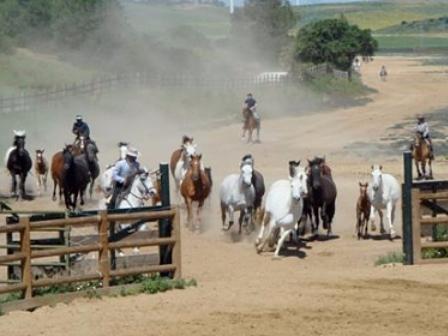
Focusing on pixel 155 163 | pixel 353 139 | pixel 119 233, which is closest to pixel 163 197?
pixel 119 233

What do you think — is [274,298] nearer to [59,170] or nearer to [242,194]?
[242,194]

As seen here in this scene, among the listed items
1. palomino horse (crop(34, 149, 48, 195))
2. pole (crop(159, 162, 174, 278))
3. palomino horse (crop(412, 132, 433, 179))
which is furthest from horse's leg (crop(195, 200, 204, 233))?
palomino horse (crop(412, 132, 433, 179))

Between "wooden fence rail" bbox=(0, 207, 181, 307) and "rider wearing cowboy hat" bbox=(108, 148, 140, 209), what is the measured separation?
5015 mm

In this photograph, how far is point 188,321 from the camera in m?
14.7

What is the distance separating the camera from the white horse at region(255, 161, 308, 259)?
889 inches

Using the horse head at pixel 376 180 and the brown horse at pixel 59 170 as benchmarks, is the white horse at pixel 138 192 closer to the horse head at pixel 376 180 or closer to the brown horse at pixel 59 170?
the horse head at pixel 376 180

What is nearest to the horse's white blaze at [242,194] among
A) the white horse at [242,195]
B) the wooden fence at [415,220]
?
the white horse at [242,195]

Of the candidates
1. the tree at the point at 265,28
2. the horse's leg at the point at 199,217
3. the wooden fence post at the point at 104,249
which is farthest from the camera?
the tree at the point at 265,28

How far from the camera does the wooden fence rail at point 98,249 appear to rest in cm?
1575

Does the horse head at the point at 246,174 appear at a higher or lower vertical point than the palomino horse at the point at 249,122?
lower

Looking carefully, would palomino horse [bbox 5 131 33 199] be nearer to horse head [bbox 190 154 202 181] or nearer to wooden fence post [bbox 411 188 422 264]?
horse head [bbox 190 154 202 181]

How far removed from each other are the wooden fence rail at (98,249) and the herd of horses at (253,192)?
4941mm

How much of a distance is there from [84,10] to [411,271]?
227 ft

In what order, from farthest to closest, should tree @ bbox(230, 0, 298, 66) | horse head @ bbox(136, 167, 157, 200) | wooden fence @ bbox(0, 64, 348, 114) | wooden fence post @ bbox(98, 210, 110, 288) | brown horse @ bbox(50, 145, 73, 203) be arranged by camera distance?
1. tree @ bbox(230, 0, 298, 66)
2. wooden fence @ bbox(0, 64, 348, 114)
3. brown horse @ bbox(50, 145, 73, 203)
4. horse head @ bbox(136, 167, 157, 200)
5. wooden fence post @ bbox(98, 210, 110, 288)
